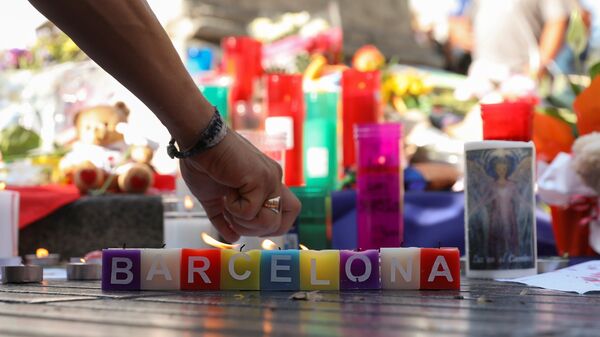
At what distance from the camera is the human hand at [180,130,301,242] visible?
3.58ft

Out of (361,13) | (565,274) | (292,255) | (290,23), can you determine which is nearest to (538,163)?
(565,274)

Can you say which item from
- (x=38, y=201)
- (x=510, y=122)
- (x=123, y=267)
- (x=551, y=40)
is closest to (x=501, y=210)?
(x=510, y=122)

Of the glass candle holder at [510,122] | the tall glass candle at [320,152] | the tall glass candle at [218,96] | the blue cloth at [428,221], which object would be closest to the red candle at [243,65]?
the tall glass candle at [218,96]

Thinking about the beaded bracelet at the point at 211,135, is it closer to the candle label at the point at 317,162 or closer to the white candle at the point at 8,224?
the white candle at the point at 8,224

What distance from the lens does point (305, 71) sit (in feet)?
8.80

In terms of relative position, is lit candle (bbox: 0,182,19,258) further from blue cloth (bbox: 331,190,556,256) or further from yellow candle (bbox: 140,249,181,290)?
yellow candle (bbox: 140,249,181,290)

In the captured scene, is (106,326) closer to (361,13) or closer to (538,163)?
(538,163)

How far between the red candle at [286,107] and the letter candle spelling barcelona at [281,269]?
3.02 feet

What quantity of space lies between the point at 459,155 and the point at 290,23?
1.65m

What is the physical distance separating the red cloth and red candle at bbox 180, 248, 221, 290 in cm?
121

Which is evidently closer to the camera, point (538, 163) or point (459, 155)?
point (538, 163)

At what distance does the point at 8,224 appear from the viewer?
1.68 metres

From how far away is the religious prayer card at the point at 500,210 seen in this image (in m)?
1.28

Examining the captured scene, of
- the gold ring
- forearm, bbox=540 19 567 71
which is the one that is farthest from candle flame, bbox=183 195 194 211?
forearm, bbox=540 19 567 71
